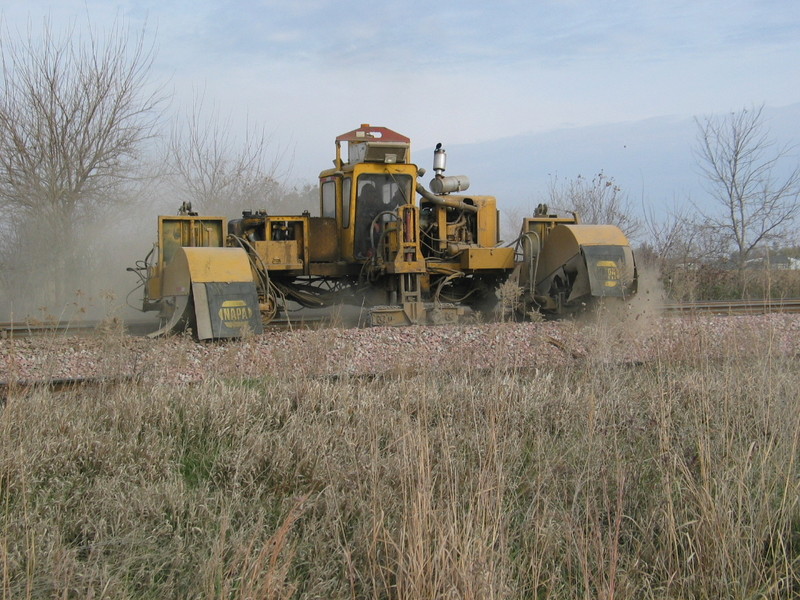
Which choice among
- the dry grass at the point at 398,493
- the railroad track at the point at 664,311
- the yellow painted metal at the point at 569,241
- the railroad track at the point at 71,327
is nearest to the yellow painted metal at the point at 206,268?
the railroad track at the point at 71,327

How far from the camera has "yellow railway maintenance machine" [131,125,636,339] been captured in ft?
36.6

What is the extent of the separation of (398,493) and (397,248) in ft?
27.0

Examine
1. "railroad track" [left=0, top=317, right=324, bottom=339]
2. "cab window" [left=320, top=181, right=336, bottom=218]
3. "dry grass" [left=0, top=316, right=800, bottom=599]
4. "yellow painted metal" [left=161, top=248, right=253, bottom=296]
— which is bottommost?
"dry grass" [left=0, top=316, right=800, bottom=599]

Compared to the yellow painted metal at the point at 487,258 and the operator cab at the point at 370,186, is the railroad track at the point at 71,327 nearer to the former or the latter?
the operator cab at the point at 370,186

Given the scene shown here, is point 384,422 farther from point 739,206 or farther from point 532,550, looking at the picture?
point 739,206

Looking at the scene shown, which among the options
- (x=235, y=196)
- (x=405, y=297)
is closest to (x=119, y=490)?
(x=405, y=297)

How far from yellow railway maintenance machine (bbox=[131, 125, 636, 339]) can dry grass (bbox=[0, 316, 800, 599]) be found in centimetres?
543

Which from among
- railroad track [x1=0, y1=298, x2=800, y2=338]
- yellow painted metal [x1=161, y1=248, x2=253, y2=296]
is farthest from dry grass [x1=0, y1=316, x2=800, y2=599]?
railroad track [x1=0, y1=298, x2=800, y2=338]

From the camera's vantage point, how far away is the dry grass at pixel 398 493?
3.21 m

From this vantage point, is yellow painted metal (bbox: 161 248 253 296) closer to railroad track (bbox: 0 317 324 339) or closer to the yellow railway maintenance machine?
the yellow railway maintenance machine

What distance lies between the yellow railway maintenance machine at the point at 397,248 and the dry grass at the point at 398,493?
543 centimetres

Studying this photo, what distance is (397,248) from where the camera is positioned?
11859 mm

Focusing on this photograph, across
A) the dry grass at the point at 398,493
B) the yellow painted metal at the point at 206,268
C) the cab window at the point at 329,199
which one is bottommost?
the dry grass at the point at 398,493

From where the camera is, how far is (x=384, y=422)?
4.89 meters
